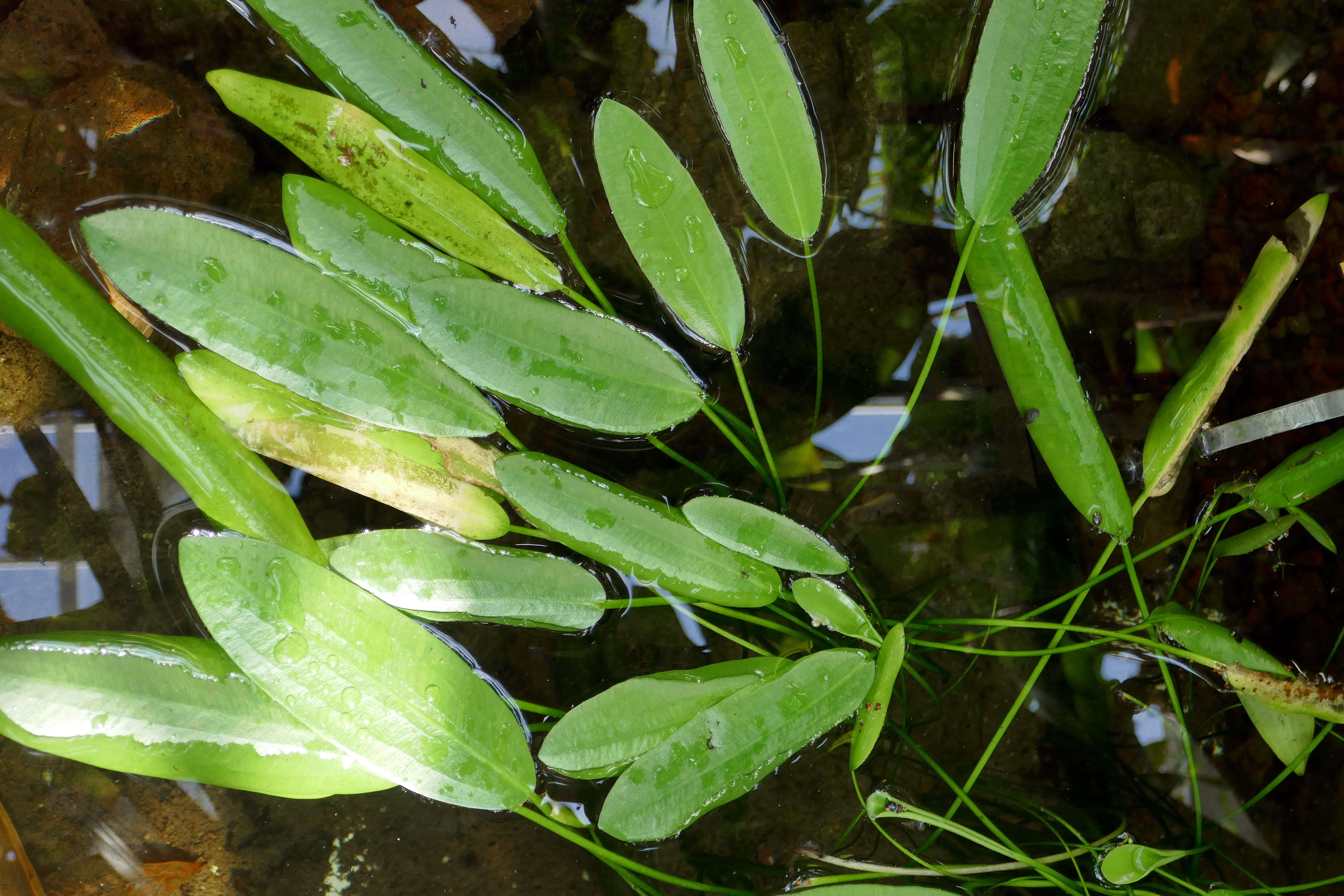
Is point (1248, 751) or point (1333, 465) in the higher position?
point (1333, 465)

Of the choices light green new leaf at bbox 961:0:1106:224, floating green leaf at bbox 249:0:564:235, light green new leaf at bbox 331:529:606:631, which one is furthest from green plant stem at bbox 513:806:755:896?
light green new leaf at bbox 961:0:1106:224

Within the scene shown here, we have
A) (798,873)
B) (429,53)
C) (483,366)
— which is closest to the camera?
(483,366)

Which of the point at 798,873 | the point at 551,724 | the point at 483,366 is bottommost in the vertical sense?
the point at 798,873

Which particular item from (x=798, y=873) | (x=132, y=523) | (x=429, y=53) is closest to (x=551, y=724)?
(x=798, y=873)

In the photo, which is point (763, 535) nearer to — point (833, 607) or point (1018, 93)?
point (833, 607)

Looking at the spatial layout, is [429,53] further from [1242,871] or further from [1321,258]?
[1242,871]

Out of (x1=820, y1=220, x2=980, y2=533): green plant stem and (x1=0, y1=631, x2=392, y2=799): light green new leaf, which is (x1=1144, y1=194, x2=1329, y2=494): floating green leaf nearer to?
(x1=820, y1=220, x2=980, y2=533): green plant stem
